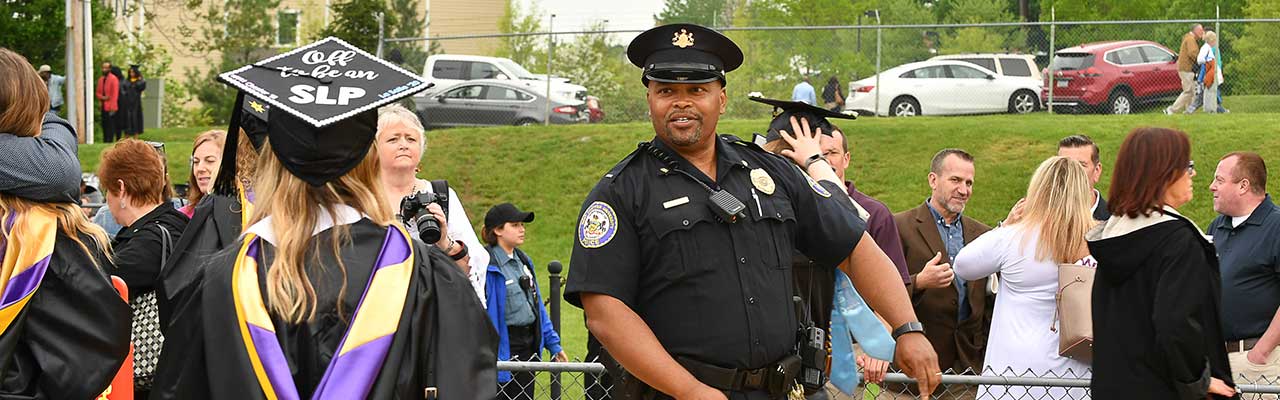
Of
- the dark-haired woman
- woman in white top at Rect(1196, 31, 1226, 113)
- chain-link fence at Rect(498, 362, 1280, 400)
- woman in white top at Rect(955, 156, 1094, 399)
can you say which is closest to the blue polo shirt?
chain-link fence at Rect(498, 362, 1280, 400)

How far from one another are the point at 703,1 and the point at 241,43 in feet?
105

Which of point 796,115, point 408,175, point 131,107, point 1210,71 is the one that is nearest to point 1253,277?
point 796,115

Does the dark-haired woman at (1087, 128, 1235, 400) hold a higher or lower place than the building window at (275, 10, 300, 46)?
lower

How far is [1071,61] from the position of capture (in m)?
22.3

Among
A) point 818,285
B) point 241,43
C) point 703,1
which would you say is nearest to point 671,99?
point 818,285

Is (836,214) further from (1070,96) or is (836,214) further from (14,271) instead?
(1070,96)

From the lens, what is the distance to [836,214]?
4656 mm

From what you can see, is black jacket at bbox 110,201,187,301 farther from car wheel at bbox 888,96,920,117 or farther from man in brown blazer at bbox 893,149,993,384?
car wheel at bbox 888,96,920,117

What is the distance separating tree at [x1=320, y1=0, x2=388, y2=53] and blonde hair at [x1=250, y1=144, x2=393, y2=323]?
27391 millimetres

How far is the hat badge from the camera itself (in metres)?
4.55

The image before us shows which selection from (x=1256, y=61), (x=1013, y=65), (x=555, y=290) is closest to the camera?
(x=555, y=290)

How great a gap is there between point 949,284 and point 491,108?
58.3 ft

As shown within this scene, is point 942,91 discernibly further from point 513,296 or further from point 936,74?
point 513,296

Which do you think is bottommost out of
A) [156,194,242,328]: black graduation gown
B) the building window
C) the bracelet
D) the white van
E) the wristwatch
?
the wristwatch
